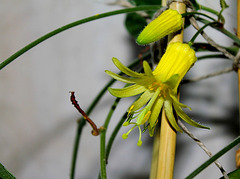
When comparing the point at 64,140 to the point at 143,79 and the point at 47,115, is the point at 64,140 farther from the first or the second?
the point at 143,79

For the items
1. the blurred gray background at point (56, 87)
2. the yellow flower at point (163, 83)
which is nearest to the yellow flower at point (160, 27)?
the yellow flower at point (163, 83)

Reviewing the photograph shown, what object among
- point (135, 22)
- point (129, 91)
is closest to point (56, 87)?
point (135, 22)

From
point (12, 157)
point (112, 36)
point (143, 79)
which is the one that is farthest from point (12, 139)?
point (143, 79)

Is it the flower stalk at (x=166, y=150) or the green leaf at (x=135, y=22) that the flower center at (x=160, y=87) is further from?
the green leaf at (x=135, y=22)

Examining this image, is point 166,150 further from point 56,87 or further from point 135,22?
point 56,87

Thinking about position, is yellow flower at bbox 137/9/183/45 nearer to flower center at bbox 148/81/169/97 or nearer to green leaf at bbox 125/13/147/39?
flower center at bbox 148/81/169/97

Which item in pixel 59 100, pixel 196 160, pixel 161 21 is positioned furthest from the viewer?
pixel 59 100

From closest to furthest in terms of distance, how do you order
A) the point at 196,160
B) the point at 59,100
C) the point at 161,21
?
the point at 161,21 < the point at 196,160 < the point at 59,100
